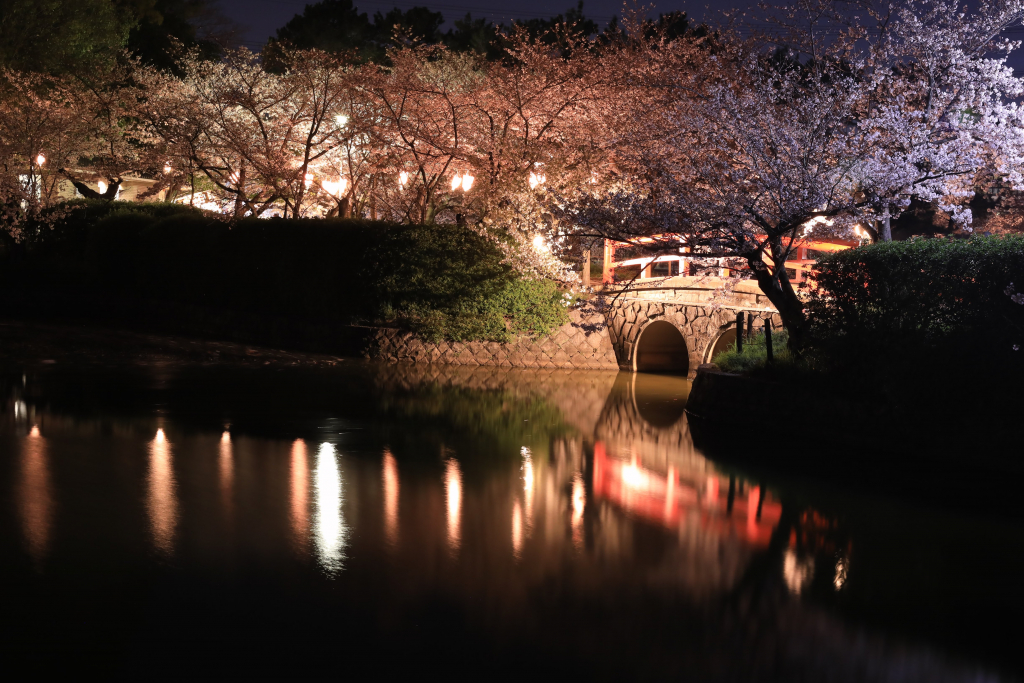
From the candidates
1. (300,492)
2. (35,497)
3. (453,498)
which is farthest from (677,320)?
(35,497)

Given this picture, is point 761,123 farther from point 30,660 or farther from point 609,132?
point 30,660

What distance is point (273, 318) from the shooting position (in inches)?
840

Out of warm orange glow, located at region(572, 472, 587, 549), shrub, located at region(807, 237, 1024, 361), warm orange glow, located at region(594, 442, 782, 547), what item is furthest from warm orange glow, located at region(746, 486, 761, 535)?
shrub, located at region(807, 237, 1024, 361)

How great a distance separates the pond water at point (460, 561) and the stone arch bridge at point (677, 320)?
7.91 m

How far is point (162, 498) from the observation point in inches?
279

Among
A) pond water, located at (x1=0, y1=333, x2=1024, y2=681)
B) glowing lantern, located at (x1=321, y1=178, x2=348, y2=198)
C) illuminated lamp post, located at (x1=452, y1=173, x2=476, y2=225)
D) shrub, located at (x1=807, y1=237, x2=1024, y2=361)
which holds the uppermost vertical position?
glowing lantern, located at (x1=321, y1=178, x2=348, y2=198)

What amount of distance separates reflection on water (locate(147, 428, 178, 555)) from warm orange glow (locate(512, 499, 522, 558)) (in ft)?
7.60

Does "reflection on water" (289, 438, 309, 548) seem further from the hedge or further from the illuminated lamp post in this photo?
the illuminated lamp post

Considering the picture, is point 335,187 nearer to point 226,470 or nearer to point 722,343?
point 722,343

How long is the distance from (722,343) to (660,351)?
1960 millimetres

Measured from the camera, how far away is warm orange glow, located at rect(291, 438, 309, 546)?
6429 millimetres

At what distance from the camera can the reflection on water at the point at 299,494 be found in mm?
6367

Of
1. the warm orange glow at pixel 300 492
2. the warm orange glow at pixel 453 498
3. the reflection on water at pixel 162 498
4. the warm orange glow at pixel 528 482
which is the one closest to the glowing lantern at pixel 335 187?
the warm orange glow at pixel 300 492

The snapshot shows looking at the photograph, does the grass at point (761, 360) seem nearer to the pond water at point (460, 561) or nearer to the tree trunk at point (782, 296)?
the tree trunk at point (782, 296)
